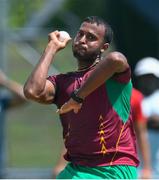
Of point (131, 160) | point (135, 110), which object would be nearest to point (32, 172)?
point (135, 110)

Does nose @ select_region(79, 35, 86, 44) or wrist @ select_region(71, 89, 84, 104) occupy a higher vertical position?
nose @ select_region(79, 35, 86, 44)

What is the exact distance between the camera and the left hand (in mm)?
5598

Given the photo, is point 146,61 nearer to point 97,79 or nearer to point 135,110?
point 135,110

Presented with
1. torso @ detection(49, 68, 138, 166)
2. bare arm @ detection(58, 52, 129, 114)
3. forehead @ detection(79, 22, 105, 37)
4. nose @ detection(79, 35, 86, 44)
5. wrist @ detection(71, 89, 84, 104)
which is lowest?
torso @ detection(49, 68, 138, 166)

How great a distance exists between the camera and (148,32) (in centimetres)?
1248

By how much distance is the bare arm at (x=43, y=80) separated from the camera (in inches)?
226

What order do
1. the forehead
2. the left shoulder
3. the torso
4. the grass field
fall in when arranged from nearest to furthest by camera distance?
the left shoulder
the torso
the forehead
the grass field

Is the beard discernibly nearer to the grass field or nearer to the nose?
the nose

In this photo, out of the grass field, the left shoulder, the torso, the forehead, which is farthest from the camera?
the grass field

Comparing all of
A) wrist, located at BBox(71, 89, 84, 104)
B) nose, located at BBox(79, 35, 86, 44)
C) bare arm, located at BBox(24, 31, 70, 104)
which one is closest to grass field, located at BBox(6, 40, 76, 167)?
bare arm, located at BBox(24, 31, 70, 104)

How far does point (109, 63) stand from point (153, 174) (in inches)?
156

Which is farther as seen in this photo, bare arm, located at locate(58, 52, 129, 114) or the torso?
the torso

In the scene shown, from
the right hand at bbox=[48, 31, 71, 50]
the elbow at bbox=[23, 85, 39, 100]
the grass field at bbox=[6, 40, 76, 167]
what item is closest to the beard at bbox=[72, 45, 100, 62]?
the right hand at bbox=[48, 31, 71, 50]

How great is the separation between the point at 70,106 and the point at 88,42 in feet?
1.49
